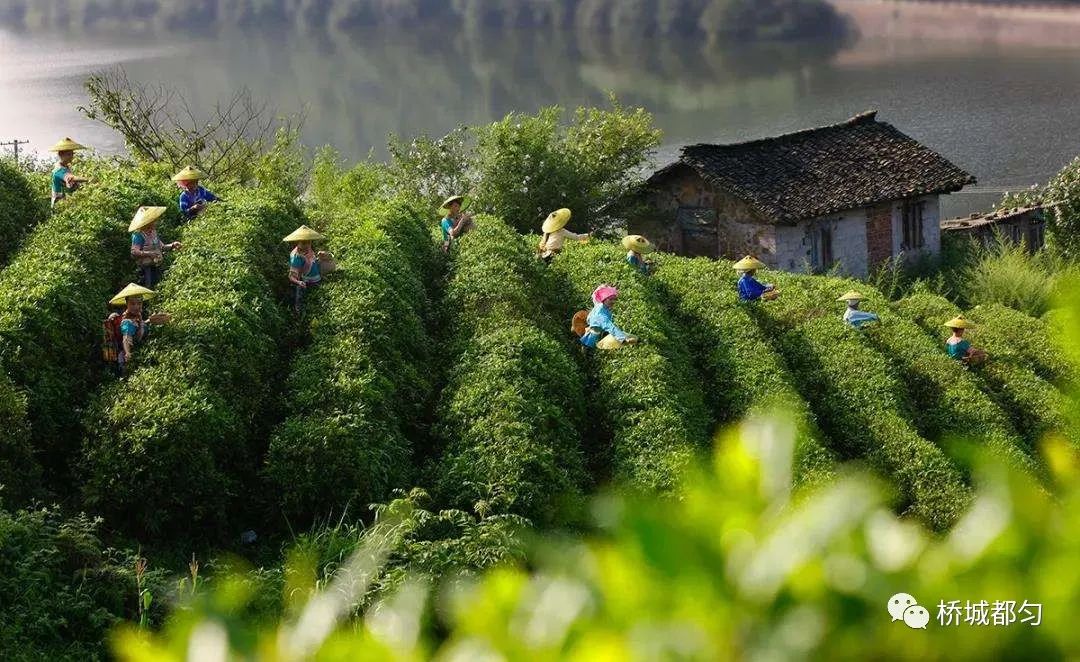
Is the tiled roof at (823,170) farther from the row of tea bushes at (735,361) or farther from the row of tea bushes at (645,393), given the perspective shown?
the row of tea bushes at (645,393)

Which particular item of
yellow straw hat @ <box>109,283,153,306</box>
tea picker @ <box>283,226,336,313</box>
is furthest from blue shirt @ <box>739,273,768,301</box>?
yellow straw hat @ <box>109,283,153,306</box>

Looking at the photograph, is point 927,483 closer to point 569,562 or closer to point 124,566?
point 124,566

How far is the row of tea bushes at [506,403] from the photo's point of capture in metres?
12.7

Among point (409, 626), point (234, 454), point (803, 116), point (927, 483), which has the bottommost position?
point (803, 116)

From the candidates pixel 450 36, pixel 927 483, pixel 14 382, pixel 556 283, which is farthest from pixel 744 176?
pixel 450 36

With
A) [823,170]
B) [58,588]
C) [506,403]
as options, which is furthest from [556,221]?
[58,588]

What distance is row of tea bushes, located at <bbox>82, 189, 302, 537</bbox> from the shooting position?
12.1 meters

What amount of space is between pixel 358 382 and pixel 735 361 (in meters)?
5.64

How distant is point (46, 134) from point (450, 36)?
28.9 m

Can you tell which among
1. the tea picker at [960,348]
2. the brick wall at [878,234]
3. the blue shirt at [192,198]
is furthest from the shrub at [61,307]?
the brick wall at [878,234]

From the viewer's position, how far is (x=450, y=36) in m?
67.5

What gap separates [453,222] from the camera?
21.4 m

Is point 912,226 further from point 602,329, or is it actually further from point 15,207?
point 15,207

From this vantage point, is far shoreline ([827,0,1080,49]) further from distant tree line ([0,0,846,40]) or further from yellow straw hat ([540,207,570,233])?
yellow straw hat ([540,207,570,233])
